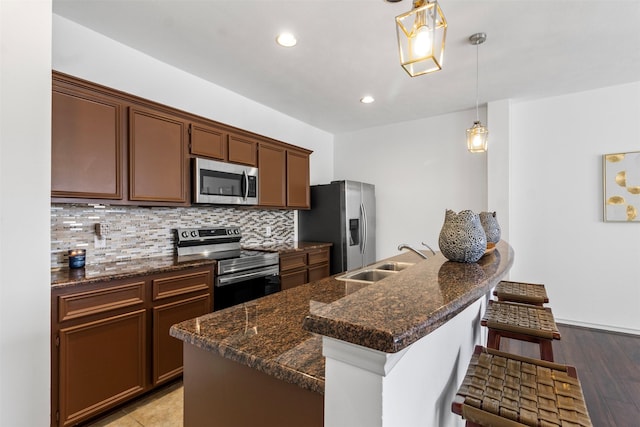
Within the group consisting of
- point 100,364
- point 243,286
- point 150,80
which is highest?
point 150,80

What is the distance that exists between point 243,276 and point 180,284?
0.56 metres

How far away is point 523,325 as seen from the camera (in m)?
1.62

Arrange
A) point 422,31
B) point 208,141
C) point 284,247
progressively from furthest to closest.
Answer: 1. point 284,247
2. point 208,141
3. point 422,31

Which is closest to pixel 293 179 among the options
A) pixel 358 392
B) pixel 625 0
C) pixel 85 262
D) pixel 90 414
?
pixel 85 262

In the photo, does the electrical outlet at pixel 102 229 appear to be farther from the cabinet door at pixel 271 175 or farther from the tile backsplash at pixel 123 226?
the cabinet door at pixel 271 175

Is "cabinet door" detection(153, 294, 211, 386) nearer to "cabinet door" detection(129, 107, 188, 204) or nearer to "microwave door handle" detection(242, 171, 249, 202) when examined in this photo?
"cabinet door" detection(129, 107, 188, 204)

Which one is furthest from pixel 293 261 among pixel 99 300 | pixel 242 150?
pixel 99 300

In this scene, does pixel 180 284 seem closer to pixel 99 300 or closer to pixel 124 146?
pixel 99 300

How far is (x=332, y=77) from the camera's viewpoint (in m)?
3.11

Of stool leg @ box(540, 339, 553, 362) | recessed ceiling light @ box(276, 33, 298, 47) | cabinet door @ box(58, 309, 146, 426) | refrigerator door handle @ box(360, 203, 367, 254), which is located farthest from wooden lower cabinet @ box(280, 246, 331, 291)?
stool leg @ box(540, 339, 553, 362)

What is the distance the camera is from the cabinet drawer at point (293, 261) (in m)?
3.26

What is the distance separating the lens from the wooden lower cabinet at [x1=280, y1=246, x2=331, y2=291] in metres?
3.29

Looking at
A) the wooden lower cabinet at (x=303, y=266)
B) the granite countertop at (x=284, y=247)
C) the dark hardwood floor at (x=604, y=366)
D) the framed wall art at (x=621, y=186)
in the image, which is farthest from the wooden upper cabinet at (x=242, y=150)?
the framed wall art at (x=621, y=186)

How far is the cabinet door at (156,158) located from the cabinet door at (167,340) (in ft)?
2.73
